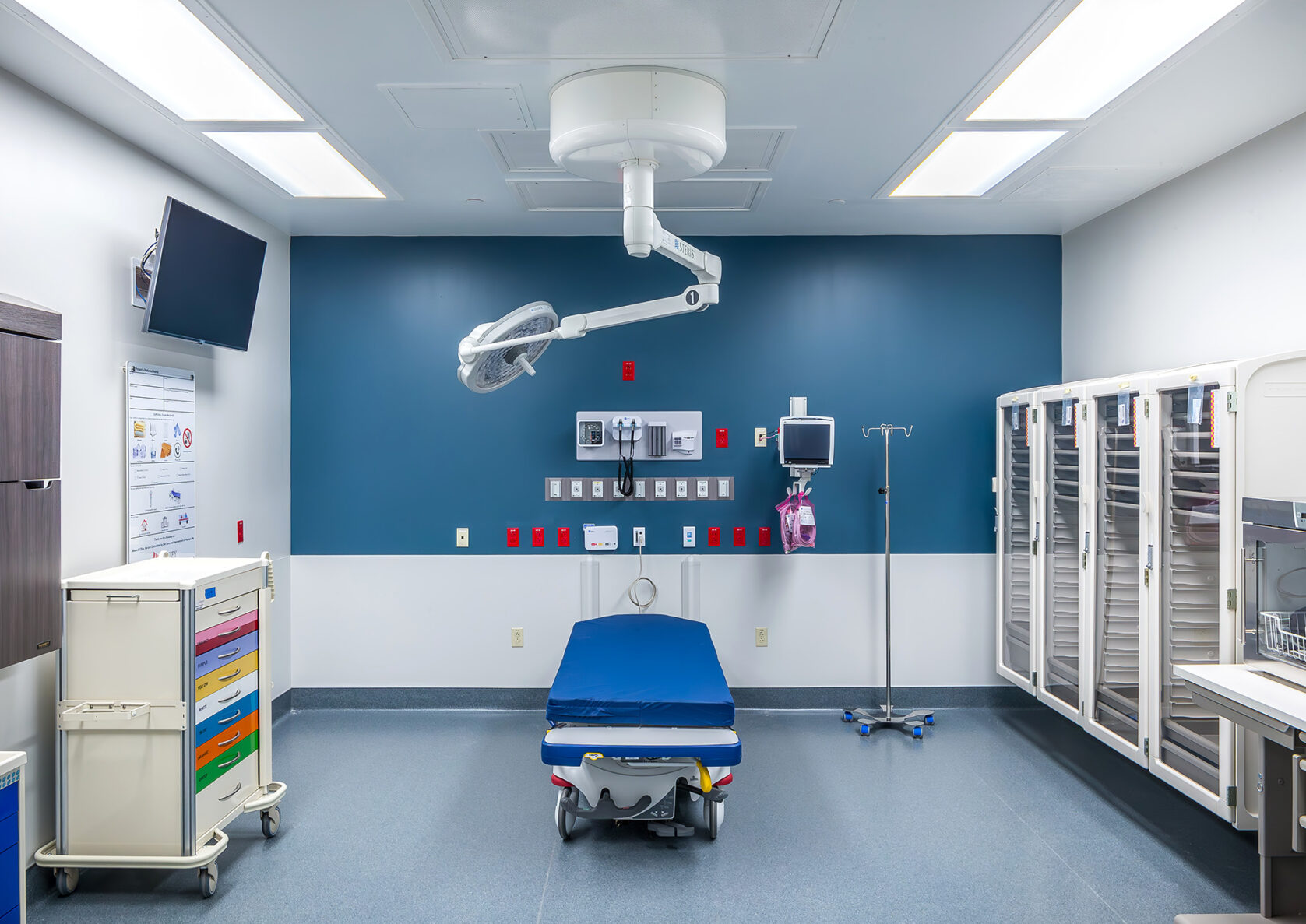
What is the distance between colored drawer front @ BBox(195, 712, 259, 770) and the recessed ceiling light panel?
2.22 metres

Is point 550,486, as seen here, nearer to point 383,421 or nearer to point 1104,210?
point 383,421

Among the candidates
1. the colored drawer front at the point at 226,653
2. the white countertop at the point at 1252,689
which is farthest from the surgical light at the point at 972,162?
the colored drawer front at the point at 226,653

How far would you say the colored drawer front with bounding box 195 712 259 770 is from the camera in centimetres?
241

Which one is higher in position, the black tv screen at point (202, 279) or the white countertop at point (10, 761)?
the black tv screen at point (202, 279)

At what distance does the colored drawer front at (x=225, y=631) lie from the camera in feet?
7.91

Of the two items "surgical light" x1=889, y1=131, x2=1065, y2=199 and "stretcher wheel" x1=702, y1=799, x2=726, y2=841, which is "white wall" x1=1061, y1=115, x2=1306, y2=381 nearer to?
"surgical light" x1=889, y1=131, x2=1065, y2=199

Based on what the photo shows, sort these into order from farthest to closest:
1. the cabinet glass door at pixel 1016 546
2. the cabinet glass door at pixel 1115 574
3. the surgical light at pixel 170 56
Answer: the cabinet glass door at pixel 1016 546 < the cabinet glass door at pixel 1115 574 < the surgical light at pixel 170 56

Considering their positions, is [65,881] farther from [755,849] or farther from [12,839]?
[755,849]

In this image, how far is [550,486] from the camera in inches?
160

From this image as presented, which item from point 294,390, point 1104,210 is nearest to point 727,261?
point 1104,210

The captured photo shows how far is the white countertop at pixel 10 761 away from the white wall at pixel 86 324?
629 mm

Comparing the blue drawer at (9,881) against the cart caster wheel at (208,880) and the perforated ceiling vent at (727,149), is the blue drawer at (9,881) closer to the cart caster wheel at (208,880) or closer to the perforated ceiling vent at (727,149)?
the cart caster wheel at (208,880)

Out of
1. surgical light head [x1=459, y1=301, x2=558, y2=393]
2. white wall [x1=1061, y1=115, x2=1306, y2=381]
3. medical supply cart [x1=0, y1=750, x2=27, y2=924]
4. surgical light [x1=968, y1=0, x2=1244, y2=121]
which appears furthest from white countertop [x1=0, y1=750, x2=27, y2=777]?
white wall [x1=1061, y1=115, x2=1306, y2=381]

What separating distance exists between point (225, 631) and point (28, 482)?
2.48 feet
